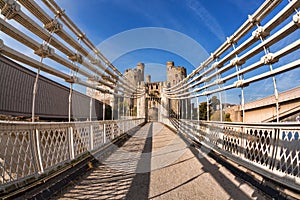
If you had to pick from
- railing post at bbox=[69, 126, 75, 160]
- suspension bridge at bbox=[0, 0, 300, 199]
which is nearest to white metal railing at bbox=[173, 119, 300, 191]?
suspension bridge at bbox=[0, 0, 300, 199]

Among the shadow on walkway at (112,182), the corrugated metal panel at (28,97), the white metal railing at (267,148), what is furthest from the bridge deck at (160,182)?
the corrugated metal panel at (28,97)

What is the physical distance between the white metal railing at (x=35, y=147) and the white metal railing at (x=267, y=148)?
9.61 feet

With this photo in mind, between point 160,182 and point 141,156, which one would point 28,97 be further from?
point 160,182

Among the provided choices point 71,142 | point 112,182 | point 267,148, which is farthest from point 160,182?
point 71,142

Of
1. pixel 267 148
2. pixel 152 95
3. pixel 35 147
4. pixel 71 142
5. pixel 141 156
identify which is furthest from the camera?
pixel 152 95

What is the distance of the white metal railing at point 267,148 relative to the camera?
227 centimetres

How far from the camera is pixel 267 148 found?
272cm

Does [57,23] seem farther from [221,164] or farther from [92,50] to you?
[221,164]

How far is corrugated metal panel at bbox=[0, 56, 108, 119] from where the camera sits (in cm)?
923

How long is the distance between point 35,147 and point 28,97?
11.4 m

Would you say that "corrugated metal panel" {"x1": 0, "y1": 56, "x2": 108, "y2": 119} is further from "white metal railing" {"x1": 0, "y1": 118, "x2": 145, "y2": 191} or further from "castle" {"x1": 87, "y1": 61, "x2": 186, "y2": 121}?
"castle" {"x1": 87, "y1": 61, "x2": 186, "y2": 121}

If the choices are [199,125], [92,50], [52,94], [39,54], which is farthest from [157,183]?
[52,94]

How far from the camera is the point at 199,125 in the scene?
20.7ft

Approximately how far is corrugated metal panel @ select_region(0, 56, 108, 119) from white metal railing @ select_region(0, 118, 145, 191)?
4.32 metres
